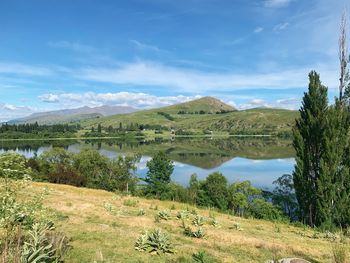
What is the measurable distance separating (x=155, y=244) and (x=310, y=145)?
28992 millimetres

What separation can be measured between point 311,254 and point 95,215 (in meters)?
13.0

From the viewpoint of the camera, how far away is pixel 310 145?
125ft

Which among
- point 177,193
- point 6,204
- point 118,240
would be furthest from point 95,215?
point 177,193

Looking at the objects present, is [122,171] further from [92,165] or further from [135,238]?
[135,238]

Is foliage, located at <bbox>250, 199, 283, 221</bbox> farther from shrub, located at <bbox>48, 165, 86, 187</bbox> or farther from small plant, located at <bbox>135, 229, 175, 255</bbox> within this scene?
shrub, located at <bbox>48, 165, 86, 187</bbox>

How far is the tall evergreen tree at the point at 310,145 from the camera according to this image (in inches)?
1460

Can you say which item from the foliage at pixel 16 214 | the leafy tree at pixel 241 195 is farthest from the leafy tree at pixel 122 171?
the foliage at pixel 16 214

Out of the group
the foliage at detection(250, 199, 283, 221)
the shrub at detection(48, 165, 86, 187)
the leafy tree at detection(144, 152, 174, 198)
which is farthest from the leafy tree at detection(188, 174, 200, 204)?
the shrub at detection(48, 165, 86, 187)

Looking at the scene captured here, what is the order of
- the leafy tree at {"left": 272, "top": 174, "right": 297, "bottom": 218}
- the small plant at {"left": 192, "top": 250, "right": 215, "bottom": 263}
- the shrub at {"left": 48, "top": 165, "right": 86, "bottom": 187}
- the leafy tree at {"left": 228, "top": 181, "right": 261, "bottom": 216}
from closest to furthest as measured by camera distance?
the small plant at {"left": 192, "top": 250, "right": 215, "bottom": 263} → the leafy tree at {"left": 272, "top": 174, "right": 297, "bottom": 218} → the leafy tree at {"left": 228, "top": 181, "right": 261, "bottom": 216} → the shrub at {"left": 48, "top": 165, "right": 86, "bottom": 187}

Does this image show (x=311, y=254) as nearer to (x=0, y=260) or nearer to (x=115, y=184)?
(x=0, y=260)

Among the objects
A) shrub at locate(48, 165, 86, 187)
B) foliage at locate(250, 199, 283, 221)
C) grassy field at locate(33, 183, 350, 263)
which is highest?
grassy field at locate(33, 183, 350, 263)

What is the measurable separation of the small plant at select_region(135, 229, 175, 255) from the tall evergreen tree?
2663cm

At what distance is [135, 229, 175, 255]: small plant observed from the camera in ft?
47.4

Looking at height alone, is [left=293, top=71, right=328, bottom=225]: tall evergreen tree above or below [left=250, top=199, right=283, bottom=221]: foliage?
above
